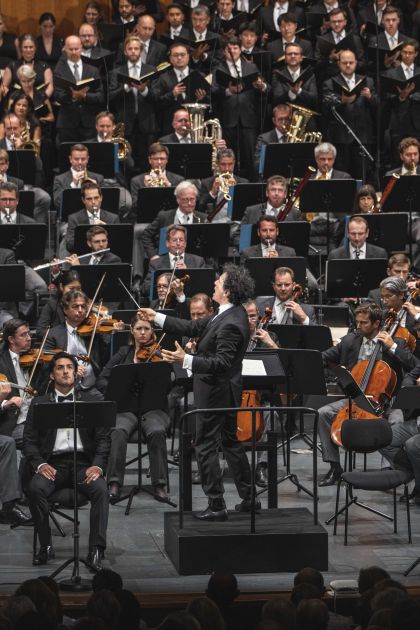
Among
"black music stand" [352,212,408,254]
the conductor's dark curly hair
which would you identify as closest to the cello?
the conductor's dark curly hair

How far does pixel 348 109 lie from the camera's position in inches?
464

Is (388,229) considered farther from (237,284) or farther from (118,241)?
(237,284)

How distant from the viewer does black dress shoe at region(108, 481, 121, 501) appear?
25.3ft

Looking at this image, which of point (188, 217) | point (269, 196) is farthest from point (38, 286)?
point (269, 196)

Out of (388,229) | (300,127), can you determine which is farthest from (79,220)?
(300,127)

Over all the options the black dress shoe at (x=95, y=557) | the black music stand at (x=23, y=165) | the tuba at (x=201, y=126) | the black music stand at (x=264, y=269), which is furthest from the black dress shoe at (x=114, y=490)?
the tuba at (x=201, y=126)

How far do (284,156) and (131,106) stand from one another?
1750mm

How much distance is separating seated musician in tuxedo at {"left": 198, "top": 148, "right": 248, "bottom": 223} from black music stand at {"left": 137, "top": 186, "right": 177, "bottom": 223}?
620 millimetres

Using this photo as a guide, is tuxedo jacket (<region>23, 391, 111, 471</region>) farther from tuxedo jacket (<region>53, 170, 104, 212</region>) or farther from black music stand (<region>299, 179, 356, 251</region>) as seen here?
tuxedo jacket (<region>53, 170, 104, 212</region>)

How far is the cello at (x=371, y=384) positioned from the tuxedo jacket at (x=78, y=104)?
489cm

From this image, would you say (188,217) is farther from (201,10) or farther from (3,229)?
(201,10)

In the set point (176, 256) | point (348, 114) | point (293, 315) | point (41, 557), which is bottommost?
point (41, 557)

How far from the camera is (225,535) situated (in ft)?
21.3

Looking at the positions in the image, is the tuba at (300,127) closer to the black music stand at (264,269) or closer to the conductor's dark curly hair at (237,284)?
the black music stand at (264,269)
